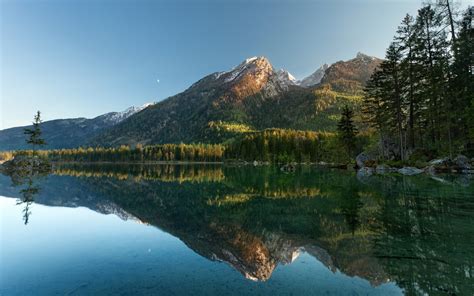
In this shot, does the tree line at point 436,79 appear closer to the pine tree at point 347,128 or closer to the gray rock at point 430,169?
the gray rock at point 430,169

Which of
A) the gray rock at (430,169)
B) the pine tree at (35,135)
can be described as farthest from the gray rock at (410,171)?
the pine tree at (35,135)

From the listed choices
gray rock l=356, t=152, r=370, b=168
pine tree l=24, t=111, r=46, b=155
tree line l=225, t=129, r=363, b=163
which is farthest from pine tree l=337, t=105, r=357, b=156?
pine tree l=24, t=111, r=46, b=155

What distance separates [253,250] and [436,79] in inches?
2015

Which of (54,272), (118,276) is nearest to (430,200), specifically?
(118,276)

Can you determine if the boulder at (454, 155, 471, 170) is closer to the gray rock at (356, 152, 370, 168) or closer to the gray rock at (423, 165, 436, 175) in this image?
the gray rock at (423, 165, 436, 175)

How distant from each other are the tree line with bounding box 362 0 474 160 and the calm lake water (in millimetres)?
29513

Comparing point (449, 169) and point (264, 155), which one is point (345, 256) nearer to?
point (449, 169)

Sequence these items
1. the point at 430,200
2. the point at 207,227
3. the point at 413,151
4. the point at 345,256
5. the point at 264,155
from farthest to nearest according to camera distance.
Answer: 1. the point at 264,155
2. the point at 413,151
3. the point at 430,200
4. the point at 207,227
5. the point at 345,256

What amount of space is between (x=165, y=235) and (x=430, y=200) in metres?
19.7

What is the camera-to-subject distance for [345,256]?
35.5 ft

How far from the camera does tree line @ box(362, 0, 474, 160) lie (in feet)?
143

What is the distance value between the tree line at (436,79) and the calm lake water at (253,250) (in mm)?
29513

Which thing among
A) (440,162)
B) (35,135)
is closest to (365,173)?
(440,162)

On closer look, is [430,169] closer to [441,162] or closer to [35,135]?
[441,162]
